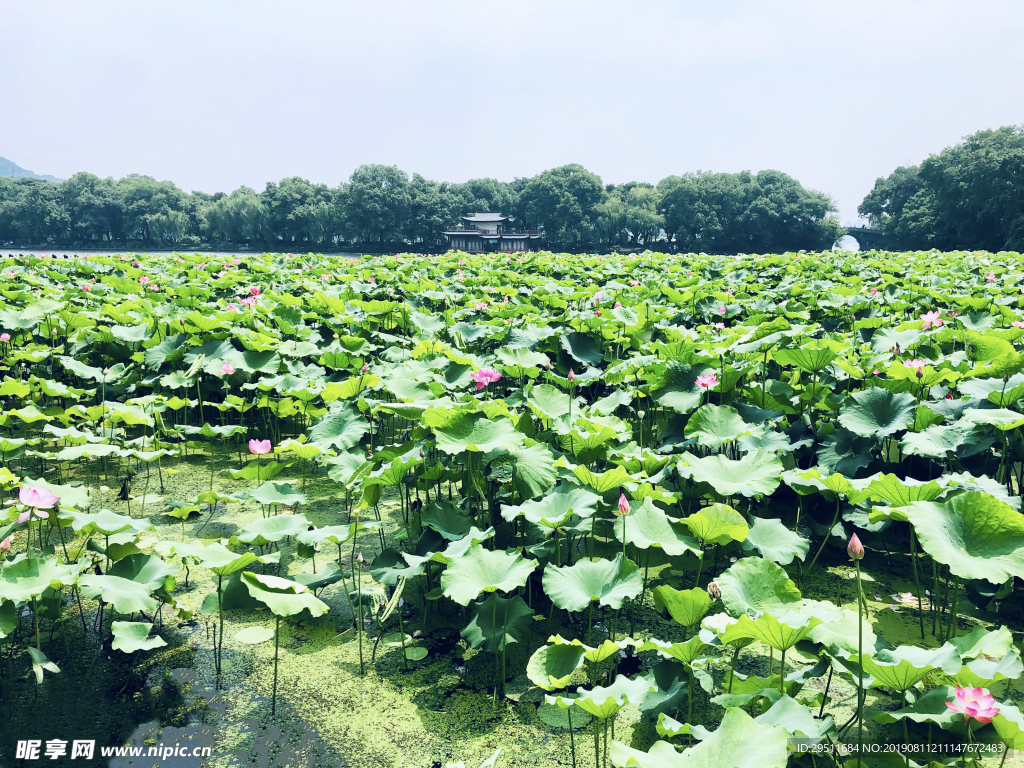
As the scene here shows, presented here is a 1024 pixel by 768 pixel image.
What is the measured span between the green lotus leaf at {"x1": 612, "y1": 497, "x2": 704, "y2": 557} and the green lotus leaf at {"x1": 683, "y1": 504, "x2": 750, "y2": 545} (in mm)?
56

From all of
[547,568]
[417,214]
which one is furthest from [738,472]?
[417,214]

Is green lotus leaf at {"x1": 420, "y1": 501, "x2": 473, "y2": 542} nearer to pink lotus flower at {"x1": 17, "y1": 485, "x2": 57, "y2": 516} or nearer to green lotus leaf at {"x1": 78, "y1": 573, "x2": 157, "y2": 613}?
green lotus leaf at {"x1": 78, "y1": 573, "x2": 157, "y2": 613}

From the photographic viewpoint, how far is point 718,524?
6.33 feet

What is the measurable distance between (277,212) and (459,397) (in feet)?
187

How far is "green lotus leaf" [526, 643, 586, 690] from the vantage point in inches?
61.9

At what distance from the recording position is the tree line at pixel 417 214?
47.2m

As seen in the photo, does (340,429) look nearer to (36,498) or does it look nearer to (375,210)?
(36,498)

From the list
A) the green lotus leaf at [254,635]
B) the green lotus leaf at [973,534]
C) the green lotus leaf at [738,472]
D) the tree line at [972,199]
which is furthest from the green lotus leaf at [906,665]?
the tree line at [972,199]

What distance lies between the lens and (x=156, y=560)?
6.64 feet

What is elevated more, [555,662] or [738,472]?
[738,472]

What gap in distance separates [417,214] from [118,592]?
53.0 m

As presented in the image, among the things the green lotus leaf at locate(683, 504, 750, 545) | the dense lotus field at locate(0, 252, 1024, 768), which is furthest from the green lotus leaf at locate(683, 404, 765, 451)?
the green lotus leaf at locate(683, 504, 750, 545)

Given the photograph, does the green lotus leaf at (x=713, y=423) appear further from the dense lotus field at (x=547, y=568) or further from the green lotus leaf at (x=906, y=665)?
the green lotus leaf at (x=906, y=665)

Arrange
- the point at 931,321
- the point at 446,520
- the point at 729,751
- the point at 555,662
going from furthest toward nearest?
the point at 931,321 < the point at 446,520 < the point at 555,662 < the point at 729,751
